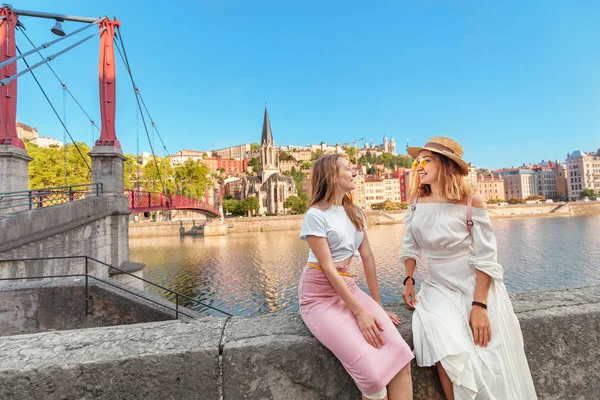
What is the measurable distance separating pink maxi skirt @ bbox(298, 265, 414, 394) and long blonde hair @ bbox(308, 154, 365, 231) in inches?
20.8

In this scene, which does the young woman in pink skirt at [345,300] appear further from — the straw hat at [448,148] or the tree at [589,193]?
the tree at [589,193]

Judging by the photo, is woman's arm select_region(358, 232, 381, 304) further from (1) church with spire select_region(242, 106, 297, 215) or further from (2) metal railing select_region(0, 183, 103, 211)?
(1) church with spire select_region(242, 106, 297, 215)

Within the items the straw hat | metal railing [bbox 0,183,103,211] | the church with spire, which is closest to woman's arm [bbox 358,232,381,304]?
the straw hat

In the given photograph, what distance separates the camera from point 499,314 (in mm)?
1577

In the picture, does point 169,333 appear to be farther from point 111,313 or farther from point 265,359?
point 111,313

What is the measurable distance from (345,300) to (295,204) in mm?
70626

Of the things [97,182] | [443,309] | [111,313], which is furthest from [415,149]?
[97,182]

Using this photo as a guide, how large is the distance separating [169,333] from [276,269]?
16727 mm

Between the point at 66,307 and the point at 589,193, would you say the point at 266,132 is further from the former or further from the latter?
the point at 66,307

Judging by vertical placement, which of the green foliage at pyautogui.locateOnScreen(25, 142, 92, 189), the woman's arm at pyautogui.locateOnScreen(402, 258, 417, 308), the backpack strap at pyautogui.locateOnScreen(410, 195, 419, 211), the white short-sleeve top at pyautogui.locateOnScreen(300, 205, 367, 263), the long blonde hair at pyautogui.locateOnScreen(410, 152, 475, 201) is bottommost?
the woman's arm at pyautogui.locateOnScreen(402, 258, 417, 308)

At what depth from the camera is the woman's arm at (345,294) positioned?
1510 mm

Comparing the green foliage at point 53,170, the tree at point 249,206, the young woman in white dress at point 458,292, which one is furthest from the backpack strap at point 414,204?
the tree at point 249,206

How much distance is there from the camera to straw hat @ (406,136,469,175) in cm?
189

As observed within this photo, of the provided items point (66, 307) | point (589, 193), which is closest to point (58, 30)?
point (66, 307)
